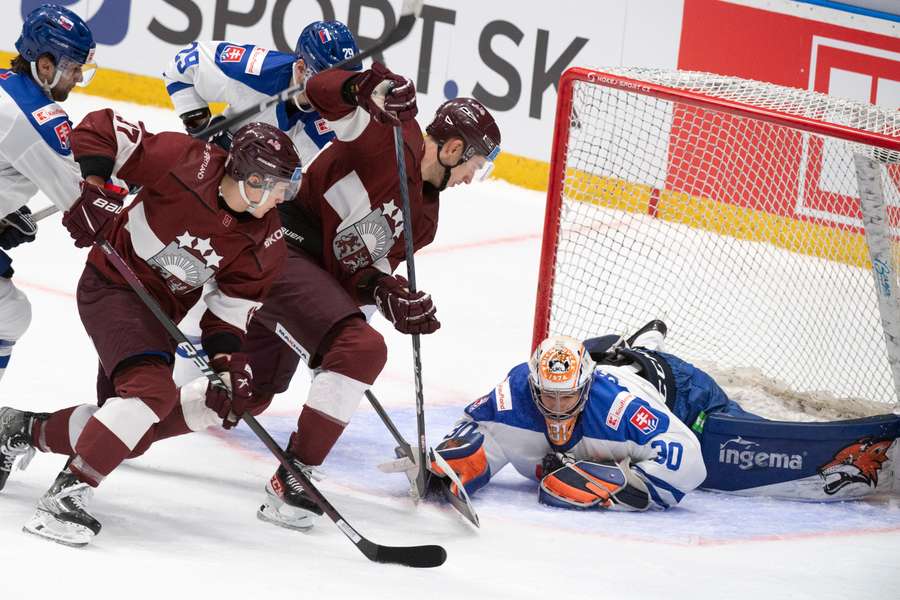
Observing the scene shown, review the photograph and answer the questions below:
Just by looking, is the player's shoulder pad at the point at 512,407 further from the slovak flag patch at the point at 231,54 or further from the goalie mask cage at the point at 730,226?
the slovak flag patch at the point at 231,54

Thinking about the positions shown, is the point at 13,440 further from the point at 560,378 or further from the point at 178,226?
the point at 560,378

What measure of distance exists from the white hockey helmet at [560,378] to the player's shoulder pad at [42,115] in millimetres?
1368

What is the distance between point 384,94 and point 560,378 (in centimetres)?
93

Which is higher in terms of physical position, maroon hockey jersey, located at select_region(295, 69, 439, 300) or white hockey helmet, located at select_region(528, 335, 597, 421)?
maroon hockey jersey, located at select_region(295, 69, 439, 300)

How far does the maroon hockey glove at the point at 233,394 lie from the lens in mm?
2895

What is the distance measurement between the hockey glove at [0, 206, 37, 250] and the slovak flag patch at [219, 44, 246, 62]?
3.01 ft

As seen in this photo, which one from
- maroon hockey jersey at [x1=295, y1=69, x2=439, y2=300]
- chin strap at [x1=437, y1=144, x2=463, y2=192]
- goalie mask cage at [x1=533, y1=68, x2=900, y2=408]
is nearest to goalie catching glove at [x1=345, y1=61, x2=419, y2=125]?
maroon hockey jersey at [x1=295, y1=69, x2=439, y2=300]

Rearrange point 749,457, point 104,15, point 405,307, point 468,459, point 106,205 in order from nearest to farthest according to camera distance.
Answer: point 106,205 < point 405,307 < point 468,459 < point 749,457 < point 104,15

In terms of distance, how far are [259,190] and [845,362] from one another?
2931 mm

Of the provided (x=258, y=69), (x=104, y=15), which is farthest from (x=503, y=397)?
(x=104, y=15)

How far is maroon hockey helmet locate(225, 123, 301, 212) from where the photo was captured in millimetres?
2818

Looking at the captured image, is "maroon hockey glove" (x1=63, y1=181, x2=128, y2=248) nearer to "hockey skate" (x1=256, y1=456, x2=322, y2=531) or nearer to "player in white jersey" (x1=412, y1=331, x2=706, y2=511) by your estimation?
"hockey skate" (x1=256, y1=456, x2=322, y2=531)

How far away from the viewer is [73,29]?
3195 mm

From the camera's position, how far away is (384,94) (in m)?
3.08
